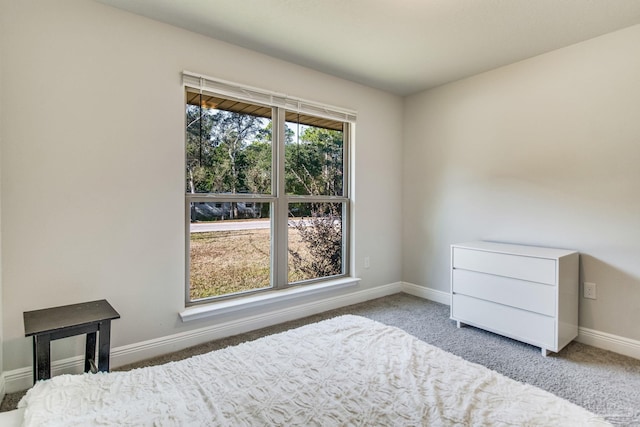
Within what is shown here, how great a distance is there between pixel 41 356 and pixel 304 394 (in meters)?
1.44

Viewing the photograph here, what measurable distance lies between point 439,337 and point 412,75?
246cm

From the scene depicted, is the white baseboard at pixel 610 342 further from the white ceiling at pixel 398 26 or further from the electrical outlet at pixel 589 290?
the white ceiling at pixel 398 26

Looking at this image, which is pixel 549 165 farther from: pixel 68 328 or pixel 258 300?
pixel 68 328

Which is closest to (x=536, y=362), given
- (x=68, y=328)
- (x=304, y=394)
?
(x=304, y=394)

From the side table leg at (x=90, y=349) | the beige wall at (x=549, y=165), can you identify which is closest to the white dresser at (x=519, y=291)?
the beige wall at (x=549, y=165)

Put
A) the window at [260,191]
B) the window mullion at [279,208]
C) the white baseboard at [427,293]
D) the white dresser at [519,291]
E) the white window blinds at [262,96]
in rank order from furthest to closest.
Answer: the white baseboard at [427,293] < the window mullion at [279,208] < the window at [260,191] < the white window blinds at [262,96] < the white dresser at [519,291]

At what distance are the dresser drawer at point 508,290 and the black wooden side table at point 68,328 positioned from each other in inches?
102

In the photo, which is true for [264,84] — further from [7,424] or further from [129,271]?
[7,424]

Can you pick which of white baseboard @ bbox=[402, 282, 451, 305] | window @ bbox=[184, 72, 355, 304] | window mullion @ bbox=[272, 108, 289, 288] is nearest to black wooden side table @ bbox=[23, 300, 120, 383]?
window @ bbox=[184, 72, 355, 304]

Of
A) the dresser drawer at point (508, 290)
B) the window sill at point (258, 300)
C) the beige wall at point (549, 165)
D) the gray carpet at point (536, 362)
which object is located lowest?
the gray carpet at point (536, 362)

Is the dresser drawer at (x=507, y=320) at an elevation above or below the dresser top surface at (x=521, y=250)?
below

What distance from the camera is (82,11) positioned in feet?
6.64

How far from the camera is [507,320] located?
2.53 meters

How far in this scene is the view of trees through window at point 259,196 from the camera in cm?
256
